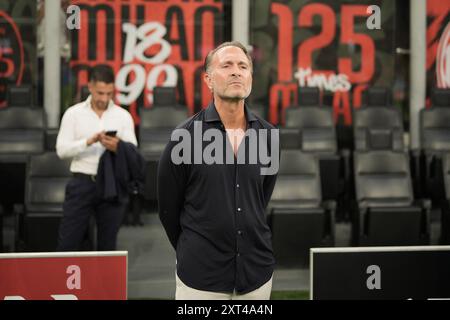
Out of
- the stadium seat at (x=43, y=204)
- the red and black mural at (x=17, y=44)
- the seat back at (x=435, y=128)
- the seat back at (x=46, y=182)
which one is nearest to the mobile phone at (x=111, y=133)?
the stadium seat at (x=43, y=204)

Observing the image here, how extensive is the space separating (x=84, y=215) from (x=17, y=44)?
3.30 metres

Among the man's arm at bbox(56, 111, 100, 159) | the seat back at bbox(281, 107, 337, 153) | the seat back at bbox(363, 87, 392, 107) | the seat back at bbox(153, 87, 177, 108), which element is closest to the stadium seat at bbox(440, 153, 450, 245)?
the seat back at bbox(281, 107, 337, 153)

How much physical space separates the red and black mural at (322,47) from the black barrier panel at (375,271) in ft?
14.5

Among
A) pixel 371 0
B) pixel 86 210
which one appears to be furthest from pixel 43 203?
pixel 371 0

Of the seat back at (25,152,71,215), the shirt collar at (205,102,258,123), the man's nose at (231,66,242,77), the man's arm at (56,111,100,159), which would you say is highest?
the man's nose at (231,66,242,77)

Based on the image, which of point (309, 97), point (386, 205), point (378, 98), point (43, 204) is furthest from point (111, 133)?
point (378, 98)

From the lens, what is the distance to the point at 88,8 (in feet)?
23.2

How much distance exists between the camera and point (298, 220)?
5.00m

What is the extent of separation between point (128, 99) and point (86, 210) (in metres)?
2.95

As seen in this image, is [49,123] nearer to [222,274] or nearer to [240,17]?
[240,17]

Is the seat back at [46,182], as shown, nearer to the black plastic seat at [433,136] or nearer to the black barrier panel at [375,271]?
the black barrier panel at [375,271]

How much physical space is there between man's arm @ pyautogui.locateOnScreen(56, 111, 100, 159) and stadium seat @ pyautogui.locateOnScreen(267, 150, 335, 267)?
1.45 m

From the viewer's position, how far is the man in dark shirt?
2.19 meters

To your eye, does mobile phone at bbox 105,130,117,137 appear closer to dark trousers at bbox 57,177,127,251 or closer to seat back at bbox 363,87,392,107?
dark trousers at bbox 57,177,127,251
